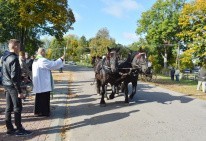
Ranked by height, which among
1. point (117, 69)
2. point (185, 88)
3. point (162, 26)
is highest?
point (162, 26)

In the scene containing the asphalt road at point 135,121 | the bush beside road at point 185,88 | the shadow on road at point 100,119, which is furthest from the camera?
the bush beside road at point 185,88

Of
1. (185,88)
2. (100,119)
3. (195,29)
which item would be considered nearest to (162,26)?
(195,29)

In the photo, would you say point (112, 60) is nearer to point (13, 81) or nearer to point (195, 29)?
point (13, 81)

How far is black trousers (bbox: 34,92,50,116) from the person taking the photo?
1066 centimetres

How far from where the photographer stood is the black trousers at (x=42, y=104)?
10.7 metres

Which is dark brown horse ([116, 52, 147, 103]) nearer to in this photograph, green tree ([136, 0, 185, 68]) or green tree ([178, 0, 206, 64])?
green tree ([178, 0, 206, 64])

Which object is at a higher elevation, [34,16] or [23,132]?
[34,16]

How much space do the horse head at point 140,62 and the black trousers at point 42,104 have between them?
4630mm

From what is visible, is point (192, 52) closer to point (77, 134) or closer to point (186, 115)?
point (186, 115)

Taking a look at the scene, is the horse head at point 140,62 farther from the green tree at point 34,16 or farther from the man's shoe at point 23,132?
the green tree at point 34,16

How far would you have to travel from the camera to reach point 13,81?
7.96 meters

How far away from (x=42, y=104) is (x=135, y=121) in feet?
9.49

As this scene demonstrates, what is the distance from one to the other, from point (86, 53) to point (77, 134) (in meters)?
108

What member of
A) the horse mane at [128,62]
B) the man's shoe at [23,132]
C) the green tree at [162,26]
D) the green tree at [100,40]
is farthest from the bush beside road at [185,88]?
the green tree at [100,40]
